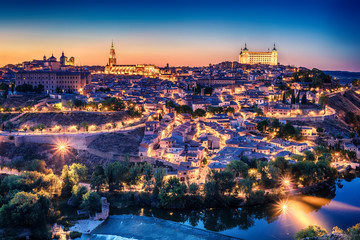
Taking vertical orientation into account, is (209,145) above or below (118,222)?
above

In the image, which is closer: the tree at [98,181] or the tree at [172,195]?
the tree at [172,195]

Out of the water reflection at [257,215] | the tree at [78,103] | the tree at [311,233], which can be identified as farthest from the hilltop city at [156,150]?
the tree at [311,233]

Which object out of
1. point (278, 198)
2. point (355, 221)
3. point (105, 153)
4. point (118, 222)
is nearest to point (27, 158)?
point (105, 153)

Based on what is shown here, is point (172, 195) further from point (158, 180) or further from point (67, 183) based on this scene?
point (67, 183)

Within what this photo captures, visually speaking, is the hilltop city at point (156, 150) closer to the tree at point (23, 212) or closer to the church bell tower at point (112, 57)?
the tree at point (23, 212)

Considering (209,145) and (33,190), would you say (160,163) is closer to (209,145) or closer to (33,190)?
(209,145)

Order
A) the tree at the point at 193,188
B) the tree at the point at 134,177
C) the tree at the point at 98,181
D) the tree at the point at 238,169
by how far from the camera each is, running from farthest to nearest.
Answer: the tree at the point at 238,169 → the tree at the point at 134,177 → the tree at the point at 98,181 → the tree at the point at 193,188
